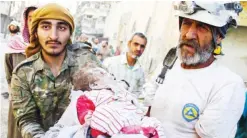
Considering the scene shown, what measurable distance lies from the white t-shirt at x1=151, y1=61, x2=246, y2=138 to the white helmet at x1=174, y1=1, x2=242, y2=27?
20 cm

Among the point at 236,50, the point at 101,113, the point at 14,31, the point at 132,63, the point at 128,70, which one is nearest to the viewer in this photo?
the point at 101,113

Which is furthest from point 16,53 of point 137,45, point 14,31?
point 137,45

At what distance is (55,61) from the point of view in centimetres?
142

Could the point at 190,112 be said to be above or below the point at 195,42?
below

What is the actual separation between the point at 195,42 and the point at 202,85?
177mm

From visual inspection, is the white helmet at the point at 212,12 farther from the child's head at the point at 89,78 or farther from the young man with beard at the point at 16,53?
the young man with beard at the point at 16,53

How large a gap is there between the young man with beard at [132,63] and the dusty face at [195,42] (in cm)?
68

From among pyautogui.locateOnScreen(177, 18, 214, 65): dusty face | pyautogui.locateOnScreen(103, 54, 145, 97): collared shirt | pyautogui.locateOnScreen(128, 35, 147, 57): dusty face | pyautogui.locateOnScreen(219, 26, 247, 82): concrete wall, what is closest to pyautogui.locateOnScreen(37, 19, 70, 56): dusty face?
pyautogui.locateOnScreen(177, 18, 214, 65): dusty face

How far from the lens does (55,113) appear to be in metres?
1.43

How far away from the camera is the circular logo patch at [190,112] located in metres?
1.35

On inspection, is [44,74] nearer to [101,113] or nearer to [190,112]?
[101,113]

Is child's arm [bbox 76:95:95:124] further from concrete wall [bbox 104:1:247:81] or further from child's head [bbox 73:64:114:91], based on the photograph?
concrete wall [bbox 104:1:247:81]

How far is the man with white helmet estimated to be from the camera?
1302 mm

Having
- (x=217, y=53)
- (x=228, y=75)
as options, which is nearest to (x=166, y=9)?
(x=217, y=53)
